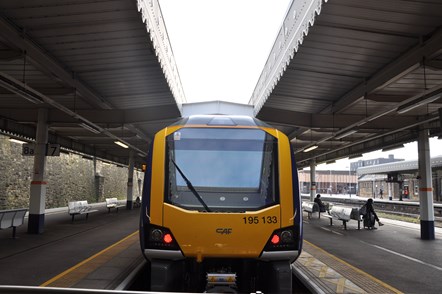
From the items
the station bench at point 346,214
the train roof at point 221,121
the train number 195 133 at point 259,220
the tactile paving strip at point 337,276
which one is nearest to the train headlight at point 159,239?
the train number 195 133 at point 259,220

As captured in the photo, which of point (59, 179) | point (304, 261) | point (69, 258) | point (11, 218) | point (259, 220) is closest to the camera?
point (259, 220)

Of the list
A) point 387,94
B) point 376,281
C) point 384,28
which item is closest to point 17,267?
point 376,281

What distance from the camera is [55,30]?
7.57m

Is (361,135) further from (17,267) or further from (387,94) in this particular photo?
(17,267)

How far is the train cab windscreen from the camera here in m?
5.28

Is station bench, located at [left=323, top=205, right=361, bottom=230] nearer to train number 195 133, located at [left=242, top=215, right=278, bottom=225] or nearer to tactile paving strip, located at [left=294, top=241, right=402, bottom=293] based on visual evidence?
tactile paving strip, located at [left=294, top=241, right=402, bottom=293]

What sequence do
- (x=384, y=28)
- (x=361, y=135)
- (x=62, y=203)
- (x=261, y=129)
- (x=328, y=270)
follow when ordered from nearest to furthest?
(x=261, y=129)
(x=384, y=28)
(x=328, y=270)
(x=361, y=135)
(x=62, y=203)

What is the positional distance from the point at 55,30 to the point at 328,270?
7.09 metres

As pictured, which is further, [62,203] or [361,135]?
[62,203]

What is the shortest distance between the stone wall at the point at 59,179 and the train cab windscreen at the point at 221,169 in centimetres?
1899

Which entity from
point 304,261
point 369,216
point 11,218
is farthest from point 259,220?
point 369,216

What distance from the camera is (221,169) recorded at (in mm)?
5504

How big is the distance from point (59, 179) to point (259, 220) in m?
26.8

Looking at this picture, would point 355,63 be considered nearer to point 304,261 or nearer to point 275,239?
point 304,261
